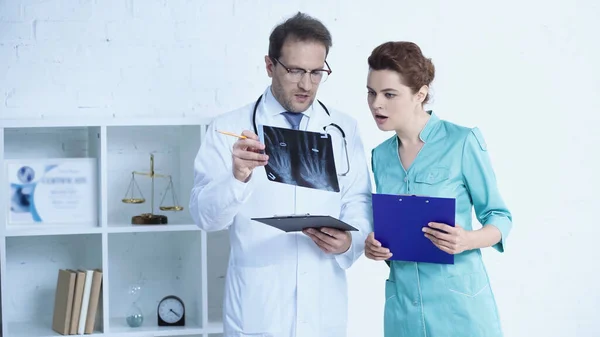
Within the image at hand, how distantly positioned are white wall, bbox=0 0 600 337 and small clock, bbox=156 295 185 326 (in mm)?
868

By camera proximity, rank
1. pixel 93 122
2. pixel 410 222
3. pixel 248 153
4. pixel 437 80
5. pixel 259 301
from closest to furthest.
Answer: pixel 248 153 < pixel 410 222 < pixel 259 301 < pixel 93 122 < pixel 437 80

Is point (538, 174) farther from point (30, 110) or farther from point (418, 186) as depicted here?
point (30, 110)

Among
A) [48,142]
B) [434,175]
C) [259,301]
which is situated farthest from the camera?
[48,142]

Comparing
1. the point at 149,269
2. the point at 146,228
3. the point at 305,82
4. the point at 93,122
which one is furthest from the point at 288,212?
the point at 149,269

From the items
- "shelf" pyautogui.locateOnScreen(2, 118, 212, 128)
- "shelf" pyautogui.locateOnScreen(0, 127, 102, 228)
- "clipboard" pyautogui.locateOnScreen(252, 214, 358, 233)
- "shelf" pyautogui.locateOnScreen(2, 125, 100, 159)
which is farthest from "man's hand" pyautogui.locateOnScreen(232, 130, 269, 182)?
"shelf" pyautogui.locateOnScreen(2, 125, 100, 159)

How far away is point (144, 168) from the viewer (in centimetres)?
374

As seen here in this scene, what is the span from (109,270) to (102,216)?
0.45m

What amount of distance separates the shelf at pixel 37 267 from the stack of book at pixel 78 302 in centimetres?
22

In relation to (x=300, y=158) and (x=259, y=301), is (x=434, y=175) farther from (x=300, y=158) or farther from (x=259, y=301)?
(x=259, y=301)

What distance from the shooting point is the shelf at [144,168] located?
3.73m

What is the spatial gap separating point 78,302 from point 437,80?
2.03 m

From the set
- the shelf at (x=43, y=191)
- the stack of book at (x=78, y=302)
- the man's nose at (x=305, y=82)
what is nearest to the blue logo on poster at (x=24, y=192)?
the shelf at (x=43, y=191)

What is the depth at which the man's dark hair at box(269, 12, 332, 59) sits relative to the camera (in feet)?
8.86

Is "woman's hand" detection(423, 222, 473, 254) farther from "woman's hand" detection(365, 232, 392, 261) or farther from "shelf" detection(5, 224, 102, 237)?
"shelf" detection(5, 224, 102, 237)
